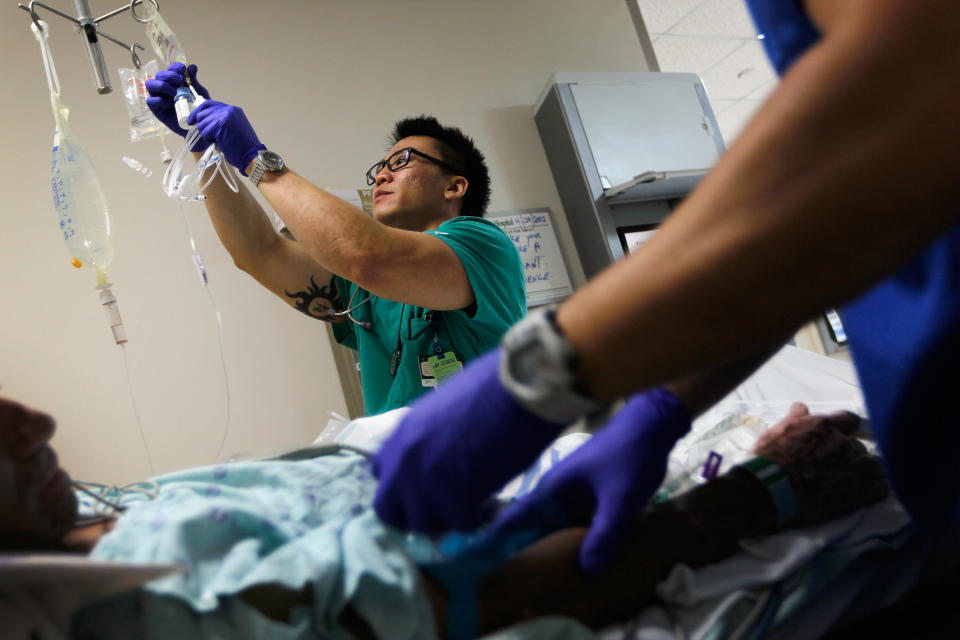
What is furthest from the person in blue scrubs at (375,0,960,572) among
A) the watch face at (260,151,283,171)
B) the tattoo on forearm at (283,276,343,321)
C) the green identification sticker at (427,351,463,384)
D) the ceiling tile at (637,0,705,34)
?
the ceiling tile at (637,0,705,34)

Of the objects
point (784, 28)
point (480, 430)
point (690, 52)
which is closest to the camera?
point (480, 430)

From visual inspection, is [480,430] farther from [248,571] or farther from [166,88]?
[166,88]

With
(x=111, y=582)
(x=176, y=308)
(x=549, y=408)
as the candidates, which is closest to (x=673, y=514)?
(x=549, y=408)

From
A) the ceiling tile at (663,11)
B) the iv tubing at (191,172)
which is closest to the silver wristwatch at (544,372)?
the iv tubing at (191,172)

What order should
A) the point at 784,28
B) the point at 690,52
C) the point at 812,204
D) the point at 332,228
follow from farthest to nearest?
the point at 690,52 < the point at 332,228 < the point at 784,28 < the point at 812,204

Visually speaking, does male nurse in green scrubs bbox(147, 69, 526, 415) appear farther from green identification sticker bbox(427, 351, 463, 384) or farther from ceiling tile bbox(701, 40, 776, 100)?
ceiling tile bbox(701, 40, 776, 100)

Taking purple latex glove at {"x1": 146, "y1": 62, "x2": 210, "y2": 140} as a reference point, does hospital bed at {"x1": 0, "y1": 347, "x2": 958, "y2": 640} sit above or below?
below

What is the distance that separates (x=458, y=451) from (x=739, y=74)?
426cm

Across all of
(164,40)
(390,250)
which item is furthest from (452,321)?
(164,40)

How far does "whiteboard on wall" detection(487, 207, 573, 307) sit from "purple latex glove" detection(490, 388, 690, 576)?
6.16 ft

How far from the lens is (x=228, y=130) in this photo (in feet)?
4.68

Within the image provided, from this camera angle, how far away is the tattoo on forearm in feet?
6.06

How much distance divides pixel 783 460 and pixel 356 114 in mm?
2152

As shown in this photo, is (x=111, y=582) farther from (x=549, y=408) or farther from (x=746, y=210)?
(x=746, y=210)
